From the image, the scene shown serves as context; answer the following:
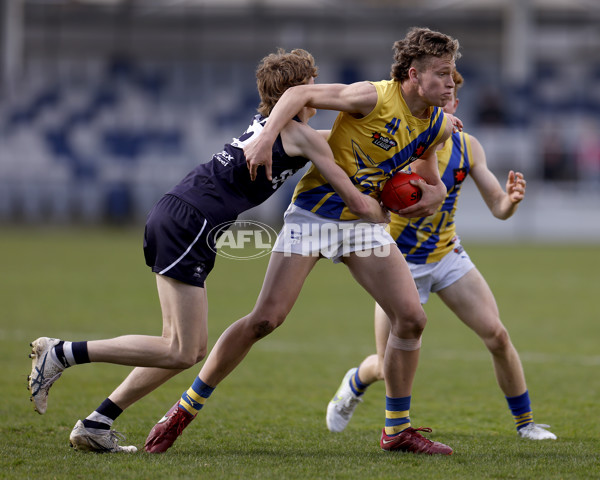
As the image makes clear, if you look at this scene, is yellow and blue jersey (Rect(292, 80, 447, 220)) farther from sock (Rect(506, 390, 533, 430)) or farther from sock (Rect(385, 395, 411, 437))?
sock (Rect(506, 390, 533, 430))

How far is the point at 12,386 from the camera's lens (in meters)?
7.01

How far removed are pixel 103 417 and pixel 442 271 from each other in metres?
2.34

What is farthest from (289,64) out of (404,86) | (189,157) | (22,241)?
(189,157)

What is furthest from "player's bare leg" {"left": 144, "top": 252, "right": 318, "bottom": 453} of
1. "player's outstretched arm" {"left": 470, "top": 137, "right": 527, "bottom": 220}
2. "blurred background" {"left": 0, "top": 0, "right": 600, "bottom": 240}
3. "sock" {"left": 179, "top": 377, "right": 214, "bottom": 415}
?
"blurred background" {"left": 0, "top": 0, "right": 600, "bottom": 240}

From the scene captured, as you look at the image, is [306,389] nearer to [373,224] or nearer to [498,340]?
[498,340]

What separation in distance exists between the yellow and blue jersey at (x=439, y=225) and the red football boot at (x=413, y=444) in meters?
1.26

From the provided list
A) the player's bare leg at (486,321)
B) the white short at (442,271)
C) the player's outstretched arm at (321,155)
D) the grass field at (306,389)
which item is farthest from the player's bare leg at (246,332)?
the player's bare leg at (486,321)

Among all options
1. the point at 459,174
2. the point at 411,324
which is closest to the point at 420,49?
the point at 459,174

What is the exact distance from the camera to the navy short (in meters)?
4.78

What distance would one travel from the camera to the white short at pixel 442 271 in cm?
568

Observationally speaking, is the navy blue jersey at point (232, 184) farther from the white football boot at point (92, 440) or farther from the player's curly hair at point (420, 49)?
the white football boot at point (92, 440)

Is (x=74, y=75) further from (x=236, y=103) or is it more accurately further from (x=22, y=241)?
(x=22, y=241)

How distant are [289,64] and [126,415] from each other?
2816 millimetres

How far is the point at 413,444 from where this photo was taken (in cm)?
500
